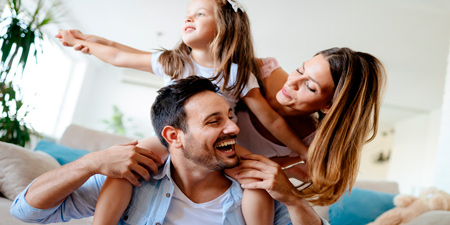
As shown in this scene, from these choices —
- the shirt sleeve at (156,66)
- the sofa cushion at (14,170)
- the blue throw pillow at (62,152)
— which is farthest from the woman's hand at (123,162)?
the blue throw pillow at (62,152)

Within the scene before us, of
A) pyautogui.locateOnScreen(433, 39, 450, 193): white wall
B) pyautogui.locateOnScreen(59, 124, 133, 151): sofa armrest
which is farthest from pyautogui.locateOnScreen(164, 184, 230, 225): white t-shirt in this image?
pyautogui.locateOnScreen(433, 39, 450, 193): white wall

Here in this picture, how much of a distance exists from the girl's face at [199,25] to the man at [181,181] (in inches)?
10.7

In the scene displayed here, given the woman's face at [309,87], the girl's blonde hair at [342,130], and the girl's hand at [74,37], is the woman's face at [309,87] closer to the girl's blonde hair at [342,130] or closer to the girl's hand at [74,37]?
the girl's blonde hair at [342,130]

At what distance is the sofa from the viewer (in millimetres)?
2256

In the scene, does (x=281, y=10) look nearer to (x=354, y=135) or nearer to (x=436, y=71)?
(x=436, y=71)

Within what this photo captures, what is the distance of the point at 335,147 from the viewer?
1594mm

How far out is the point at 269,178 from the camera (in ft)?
4.94

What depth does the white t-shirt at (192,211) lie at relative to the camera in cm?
160

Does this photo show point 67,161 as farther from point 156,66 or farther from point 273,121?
point 273,121

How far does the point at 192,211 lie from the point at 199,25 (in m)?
0.76

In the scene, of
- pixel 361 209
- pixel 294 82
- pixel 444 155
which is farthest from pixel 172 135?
pixel 444 155

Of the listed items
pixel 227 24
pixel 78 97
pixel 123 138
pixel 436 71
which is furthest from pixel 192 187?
pixel 78 97

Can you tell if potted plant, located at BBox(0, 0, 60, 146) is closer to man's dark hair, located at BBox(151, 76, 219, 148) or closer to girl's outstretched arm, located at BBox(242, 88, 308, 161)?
man's dark hair, located at BBox(151, 76, 219, 148)

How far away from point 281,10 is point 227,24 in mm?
3721
